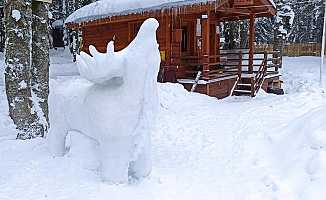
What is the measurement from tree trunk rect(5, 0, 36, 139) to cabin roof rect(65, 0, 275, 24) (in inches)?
283

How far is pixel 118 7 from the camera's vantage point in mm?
15883

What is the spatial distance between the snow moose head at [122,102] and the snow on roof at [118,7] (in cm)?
891

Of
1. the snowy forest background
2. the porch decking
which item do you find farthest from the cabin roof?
the snowy forest background

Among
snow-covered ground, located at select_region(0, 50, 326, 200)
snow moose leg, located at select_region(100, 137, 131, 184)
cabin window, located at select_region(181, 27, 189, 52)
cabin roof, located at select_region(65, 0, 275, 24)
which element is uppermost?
cabin roof, located at select_region(65, 0, 275, 24)

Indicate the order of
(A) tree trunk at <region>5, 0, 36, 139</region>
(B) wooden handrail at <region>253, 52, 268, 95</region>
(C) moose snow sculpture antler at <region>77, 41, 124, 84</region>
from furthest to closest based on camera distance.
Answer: (B) wooden handrail at <region>253, 52, 268, 95</region> < (A) tree trunk at <region>5, 0, 36, 139</region> < (C) moose snow sculpture antler at <region>77, 41, 124, 84</region>

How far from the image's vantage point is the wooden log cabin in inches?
558

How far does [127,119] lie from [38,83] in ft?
16.8

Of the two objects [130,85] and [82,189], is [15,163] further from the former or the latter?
[130,85]

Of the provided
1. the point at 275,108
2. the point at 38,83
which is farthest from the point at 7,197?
the point at 275,108

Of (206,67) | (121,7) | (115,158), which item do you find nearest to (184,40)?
(121,7)

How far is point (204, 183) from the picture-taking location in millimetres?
5367

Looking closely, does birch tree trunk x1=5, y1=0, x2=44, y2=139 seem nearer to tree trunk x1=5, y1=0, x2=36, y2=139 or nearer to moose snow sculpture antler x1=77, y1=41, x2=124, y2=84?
tree trunk x1=5, y1=0, x2=36, y2=139

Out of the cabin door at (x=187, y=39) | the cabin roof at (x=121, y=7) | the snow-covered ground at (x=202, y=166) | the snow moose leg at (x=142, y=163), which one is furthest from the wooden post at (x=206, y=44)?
the snow moose leg at (x=142, y=163)

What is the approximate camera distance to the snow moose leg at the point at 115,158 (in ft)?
16.0
